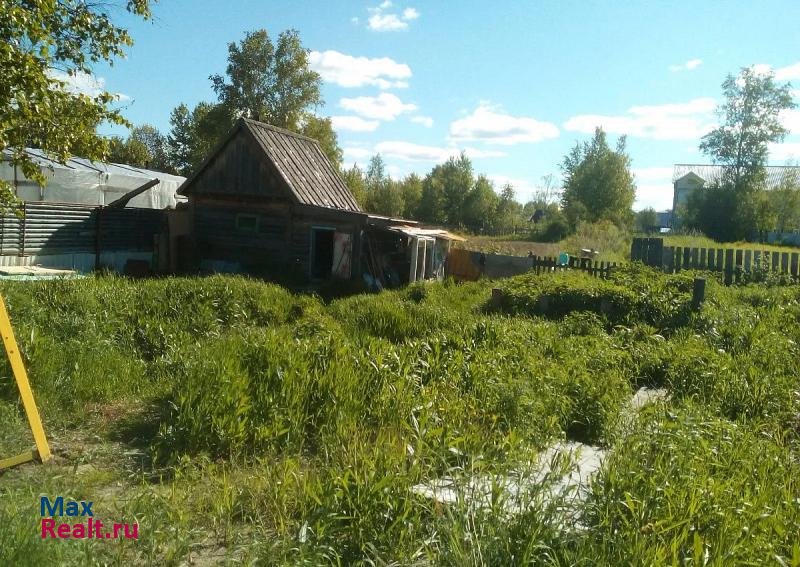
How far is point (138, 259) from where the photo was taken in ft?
69.7

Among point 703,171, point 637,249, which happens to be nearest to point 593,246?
point 637,249

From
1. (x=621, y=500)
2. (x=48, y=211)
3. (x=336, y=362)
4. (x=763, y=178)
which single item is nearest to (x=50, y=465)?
(x=336, y=362)

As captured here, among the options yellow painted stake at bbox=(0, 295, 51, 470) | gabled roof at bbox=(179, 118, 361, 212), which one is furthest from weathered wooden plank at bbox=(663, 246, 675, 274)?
yellow painted stake at bbox=(0, 295, 51, 470)

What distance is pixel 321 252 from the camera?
21797 millimetres

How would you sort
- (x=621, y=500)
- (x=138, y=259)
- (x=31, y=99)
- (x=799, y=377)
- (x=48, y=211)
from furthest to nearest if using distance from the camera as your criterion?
(x=138, y=259) → (x=48, y=211) → (x=31, y=99) → (x=799, y=377) → (x=621, y=500)

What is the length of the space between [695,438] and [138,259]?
20064 mm

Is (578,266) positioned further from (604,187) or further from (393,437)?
(604,187)

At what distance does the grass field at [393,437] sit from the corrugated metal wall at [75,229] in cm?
1033

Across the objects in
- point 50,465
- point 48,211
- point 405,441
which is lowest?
point 50,465

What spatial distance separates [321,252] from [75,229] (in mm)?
7647

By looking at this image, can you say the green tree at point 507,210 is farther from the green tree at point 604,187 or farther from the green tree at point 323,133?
the green tree at point 323,133

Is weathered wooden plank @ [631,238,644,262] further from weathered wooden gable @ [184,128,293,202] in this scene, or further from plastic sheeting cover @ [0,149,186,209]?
plastic sheeting cover @ [0,149,186,209]

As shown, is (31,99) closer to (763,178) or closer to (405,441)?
(405,441)

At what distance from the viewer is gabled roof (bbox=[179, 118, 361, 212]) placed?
19.9m
